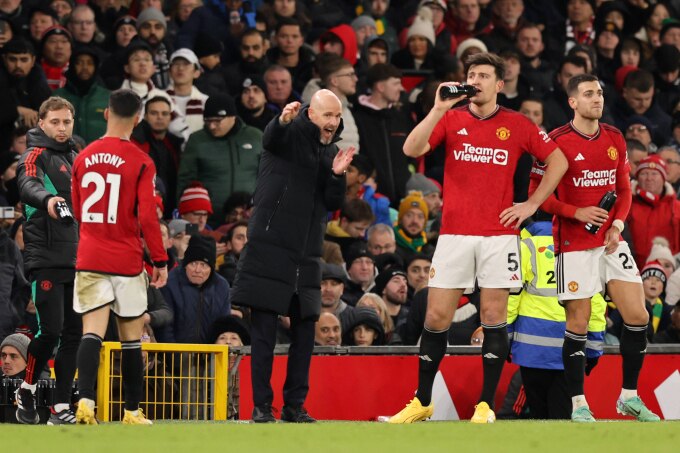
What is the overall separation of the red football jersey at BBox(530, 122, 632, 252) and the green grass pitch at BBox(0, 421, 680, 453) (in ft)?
5.64

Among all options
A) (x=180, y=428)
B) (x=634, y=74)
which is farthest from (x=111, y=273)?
(x=634, y=74)

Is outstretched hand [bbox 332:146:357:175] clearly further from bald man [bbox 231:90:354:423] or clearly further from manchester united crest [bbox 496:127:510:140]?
manchester united crest [bbox 496:127:510:140]

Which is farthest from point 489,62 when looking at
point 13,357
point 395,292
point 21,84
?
point 21,84

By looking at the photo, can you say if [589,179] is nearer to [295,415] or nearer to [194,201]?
[295,415]

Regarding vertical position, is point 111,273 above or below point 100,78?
below

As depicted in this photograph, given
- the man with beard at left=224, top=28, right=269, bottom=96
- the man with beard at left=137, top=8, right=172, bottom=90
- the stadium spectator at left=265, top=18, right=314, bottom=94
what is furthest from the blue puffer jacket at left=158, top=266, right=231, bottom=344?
the stadium spectator at left=265, top=18, right=314, bottom=94

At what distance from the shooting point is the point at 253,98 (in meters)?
17.9

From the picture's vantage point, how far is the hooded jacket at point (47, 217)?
10.9 metres

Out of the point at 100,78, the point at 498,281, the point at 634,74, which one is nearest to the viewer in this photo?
the point at 498,281

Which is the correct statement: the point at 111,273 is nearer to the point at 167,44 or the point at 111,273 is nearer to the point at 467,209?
the point at 467,209

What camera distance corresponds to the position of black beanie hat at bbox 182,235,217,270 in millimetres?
14047

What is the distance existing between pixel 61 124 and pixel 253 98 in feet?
23.1

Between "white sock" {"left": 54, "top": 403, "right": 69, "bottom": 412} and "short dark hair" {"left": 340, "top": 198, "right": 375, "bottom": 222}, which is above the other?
"short dark hair" {"left": 340, "top": 198, "right": 375, "bottom": 222}

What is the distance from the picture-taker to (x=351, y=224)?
16.8 m
